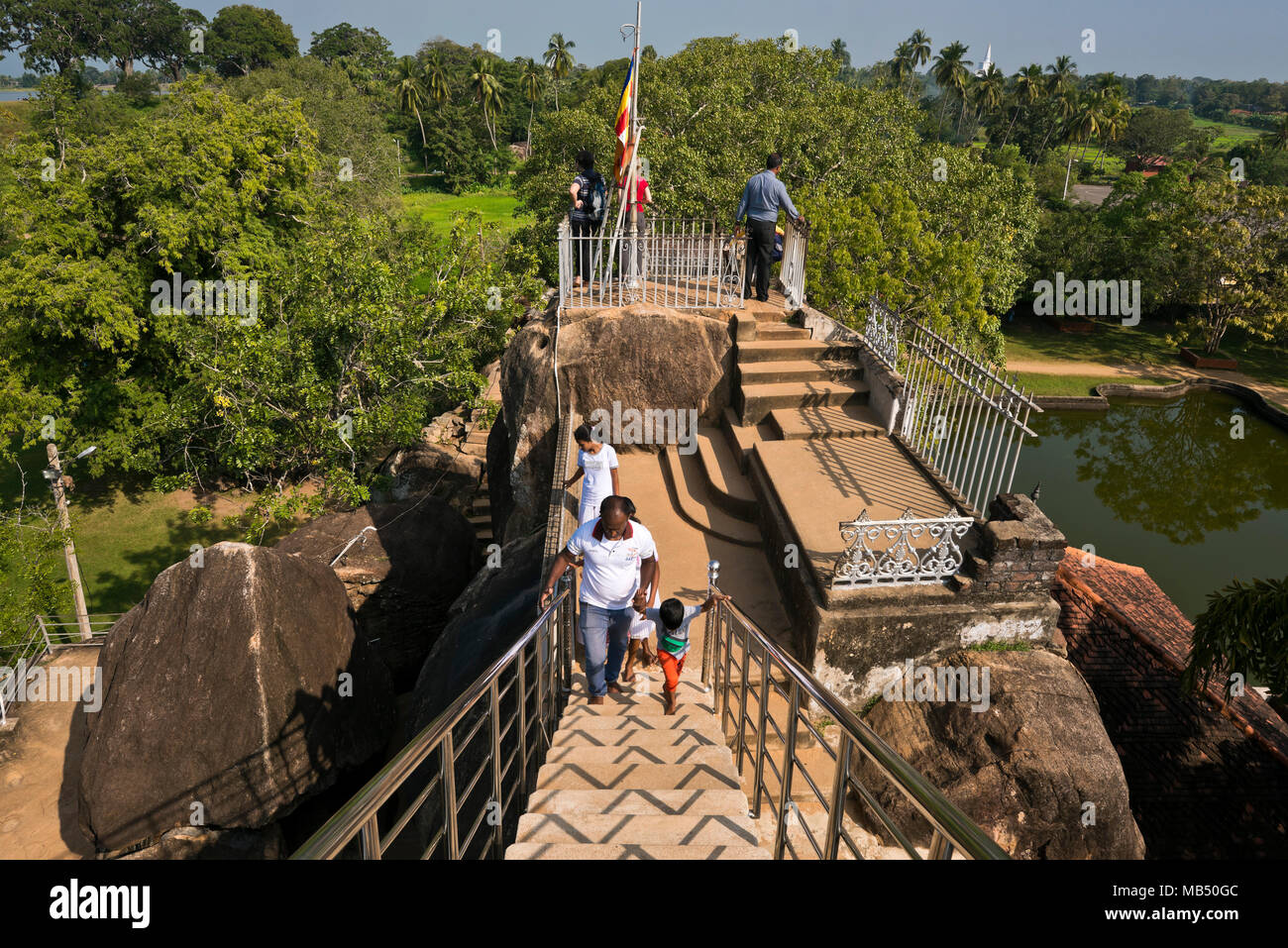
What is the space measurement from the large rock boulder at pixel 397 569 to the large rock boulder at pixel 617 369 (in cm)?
263

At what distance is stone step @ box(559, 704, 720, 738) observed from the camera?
16.9 ft

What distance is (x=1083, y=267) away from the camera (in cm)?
3397

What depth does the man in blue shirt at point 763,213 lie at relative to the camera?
9859mm

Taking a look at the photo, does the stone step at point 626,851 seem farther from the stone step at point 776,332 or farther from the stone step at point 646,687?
the stone step at point 776,332

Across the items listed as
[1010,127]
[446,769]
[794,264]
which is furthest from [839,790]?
Result: [1010,127]

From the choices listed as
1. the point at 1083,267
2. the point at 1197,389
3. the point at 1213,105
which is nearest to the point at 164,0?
the point at 1083,267

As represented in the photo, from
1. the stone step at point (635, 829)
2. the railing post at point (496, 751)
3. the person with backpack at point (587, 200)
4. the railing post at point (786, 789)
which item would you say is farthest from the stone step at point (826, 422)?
the railing post at point (496, 751)

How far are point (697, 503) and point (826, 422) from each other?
2083 mm

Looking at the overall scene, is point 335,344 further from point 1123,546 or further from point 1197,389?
point 1197,389

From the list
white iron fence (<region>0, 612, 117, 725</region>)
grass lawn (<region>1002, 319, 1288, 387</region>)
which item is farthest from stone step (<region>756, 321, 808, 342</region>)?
grass lawn (<region>1002, 319, 1288, 387</region>)

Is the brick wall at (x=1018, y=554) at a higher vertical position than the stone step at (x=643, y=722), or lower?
higher

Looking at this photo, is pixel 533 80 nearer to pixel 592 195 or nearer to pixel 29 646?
pixel 592 195

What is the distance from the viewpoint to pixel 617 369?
10.3 m

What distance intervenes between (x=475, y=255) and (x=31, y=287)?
973 centimetres
